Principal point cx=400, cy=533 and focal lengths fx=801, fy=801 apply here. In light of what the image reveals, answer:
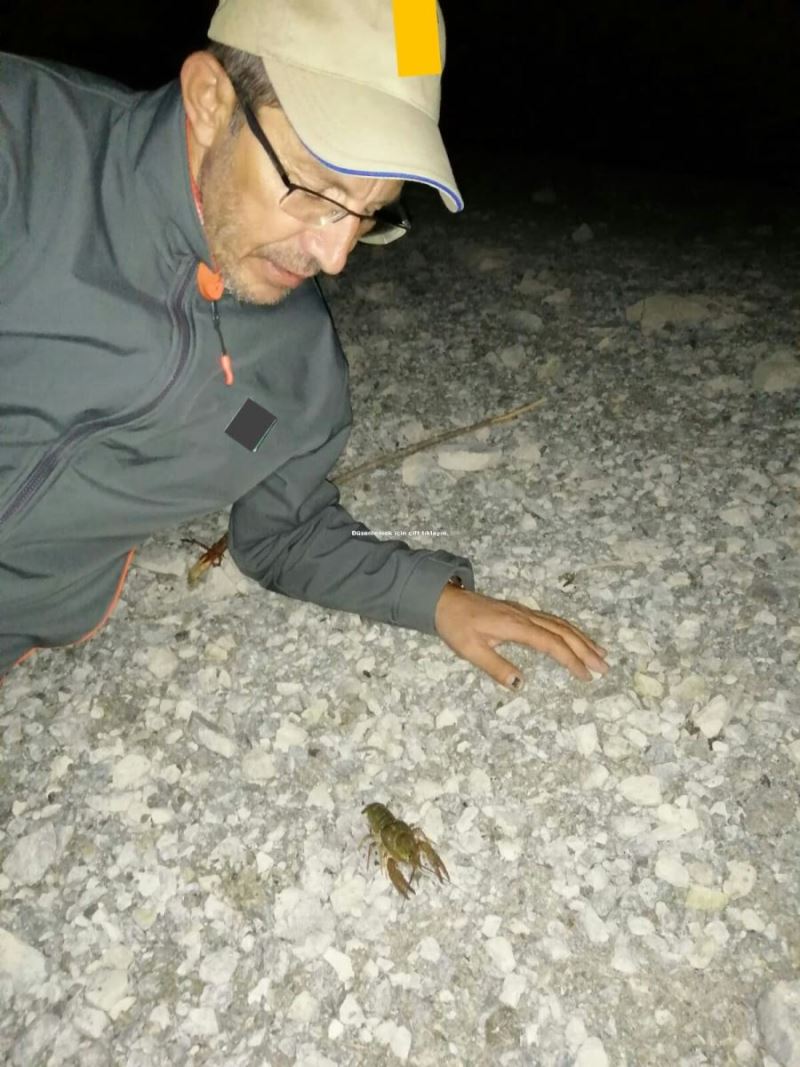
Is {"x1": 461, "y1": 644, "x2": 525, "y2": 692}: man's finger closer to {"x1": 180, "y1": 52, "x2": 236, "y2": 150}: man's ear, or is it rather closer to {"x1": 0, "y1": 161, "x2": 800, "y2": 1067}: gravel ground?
{"x1": 0, "y1": 161, "x2": 800, "y2": 1067}: gravel ground

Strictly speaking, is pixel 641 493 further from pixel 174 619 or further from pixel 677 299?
pixel 174 619

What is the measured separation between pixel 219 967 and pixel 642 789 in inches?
41.7

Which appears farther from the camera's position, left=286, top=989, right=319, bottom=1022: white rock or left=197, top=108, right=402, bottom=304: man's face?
left=286, top=989, right=319, bottom=1022: white rock

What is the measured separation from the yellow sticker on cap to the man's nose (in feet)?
0.93

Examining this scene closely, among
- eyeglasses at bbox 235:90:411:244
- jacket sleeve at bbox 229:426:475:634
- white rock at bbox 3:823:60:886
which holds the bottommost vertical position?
white rock at bbox 3:823:60:886

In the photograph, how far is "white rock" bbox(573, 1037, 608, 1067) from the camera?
1585 mm

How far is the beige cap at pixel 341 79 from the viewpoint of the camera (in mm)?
1430

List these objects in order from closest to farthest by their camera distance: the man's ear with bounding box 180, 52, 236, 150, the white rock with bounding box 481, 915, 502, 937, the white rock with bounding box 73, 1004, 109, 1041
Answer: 1. the man's ear with bounding box 180, 52, 236, 150
2. the white rock with bounding box 73, 1004, 109, 1041
3. the white rock with bounding box 481, 915, 502, 937

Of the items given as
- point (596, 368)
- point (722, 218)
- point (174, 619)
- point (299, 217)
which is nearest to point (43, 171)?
point (299, 217)

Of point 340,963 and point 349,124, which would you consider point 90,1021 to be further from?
point 349,124

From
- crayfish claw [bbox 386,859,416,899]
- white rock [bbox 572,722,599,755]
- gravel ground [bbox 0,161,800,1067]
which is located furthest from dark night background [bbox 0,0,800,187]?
crayfish claw [bbox 386,859,416,899]

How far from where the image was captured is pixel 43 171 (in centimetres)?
Result: 169

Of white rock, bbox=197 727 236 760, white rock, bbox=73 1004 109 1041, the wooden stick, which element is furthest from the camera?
the wooden stick

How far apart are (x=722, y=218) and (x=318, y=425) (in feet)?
10.8
